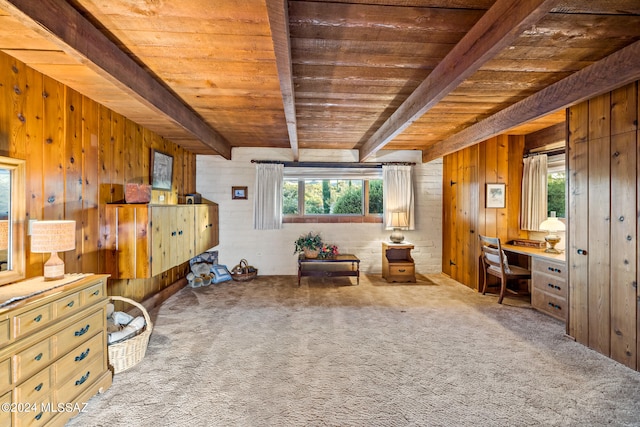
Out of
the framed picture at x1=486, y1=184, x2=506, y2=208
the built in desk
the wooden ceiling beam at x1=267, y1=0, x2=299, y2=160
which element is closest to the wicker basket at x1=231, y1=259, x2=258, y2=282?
the wooden ceiling beam at x1=267, y1=0, x2=299, y2=160

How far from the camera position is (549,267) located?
135 inches

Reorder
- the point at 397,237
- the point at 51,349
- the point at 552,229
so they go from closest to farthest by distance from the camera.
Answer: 1. the point at 51,349
2. the point at 552,229
3. the point at 397,237

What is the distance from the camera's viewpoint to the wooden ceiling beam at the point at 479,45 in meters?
1.41

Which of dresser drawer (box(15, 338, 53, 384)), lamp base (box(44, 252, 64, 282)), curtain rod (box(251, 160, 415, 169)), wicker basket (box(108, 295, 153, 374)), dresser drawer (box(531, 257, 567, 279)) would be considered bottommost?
wicker basket (box(108, 295, 153, 374))

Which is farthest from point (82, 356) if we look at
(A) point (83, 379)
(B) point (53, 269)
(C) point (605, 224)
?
(C) point (605, 224)

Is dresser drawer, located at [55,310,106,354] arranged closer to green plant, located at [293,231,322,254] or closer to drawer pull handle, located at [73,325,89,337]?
drawer pull handle, located at [73,325,89,337]

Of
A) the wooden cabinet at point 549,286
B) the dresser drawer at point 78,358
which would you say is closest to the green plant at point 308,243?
the wooden cabinet at point 549,286

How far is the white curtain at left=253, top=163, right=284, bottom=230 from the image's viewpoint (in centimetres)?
536

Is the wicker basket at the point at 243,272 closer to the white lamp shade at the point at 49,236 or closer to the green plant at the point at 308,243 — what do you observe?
the green plant at the point at 308,243

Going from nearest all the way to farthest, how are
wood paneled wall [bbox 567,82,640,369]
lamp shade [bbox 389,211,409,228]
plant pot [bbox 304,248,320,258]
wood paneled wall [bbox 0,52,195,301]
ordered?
wood paneled wall [bbox 0,52,195,301], wood paneled wall [bbox 567,82,640,369], plant pot [bbox 304,248,320,258], lamp shade [bbox 389,211,409,228]

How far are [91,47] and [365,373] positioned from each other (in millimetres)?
2866

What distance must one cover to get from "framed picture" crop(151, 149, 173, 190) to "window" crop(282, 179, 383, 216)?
6.70 ft


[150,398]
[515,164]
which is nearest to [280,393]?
[150,398]

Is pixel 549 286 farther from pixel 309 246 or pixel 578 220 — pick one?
pixel 309 246
